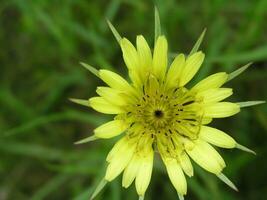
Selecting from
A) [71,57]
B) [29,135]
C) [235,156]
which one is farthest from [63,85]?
[235,156]

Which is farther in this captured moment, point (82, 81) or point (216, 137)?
point (82, 81)

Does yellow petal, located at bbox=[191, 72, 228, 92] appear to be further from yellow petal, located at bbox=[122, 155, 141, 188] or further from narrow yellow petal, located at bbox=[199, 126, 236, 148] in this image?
yellow petal, located at bbox=[122, 155, 141, 188]

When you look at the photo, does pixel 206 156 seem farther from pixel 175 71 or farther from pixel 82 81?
pixel 82 81

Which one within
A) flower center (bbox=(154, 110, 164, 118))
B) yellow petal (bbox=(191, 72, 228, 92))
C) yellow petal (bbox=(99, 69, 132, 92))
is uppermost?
yellow petal (bbox=(99, 69, 132, 92))

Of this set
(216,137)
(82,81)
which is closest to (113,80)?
(216,137)

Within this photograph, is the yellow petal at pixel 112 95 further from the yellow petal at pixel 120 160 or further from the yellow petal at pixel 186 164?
the yellow petal at pixel 186 164

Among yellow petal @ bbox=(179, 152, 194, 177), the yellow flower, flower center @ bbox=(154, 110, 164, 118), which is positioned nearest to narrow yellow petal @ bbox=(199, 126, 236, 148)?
the yellow flower
